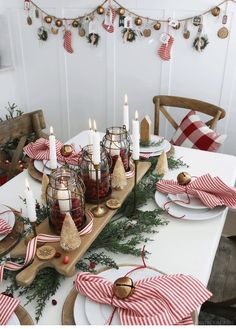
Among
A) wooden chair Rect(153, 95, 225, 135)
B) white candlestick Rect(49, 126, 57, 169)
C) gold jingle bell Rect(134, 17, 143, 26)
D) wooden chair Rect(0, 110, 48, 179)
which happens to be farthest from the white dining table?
gold jingle bell Rect(134, 17, 143, 26)

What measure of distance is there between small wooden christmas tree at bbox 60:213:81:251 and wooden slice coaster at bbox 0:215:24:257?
207mm

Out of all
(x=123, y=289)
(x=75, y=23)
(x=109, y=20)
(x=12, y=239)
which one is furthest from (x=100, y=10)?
(x=123, y=289)

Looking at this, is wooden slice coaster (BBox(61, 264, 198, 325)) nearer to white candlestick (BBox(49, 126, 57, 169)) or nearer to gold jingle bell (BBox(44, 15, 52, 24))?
white candlestick (BBox(49, 126, 57, 169))

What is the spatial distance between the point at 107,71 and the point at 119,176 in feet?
5.35

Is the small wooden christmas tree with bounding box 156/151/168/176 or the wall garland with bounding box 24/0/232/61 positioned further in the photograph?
the wall garland with bounding box 24/0/232/61

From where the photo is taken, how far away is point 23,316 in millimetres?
774

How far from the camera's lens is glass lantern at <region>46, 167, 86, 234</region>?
947 mm

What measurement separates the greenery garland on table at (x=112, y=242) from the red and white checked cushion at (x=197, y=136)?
67cm

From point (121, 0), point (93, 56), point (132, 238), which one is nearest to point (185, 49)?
point (121, 0)

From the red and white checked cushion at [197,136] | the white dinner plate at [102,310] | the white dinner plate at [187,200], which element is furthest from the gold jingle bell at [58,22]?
the white dinner plate at [102,310]

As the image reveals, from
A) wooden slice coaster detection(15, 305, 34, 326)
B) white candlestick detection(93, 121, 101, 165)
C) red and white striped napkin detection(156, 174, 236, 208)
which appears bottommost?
wooden slice coaster detection(15, 305, 34, 326)

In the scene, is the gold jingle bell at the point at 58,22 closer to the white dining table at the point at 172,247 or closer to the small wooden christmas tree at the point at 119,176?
the white dining table at the point at 172,247

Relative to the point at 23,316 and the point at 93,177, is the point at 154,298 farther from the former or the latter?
the point at 93,177

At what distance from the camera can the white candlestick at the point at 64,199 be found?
0.94 meters
